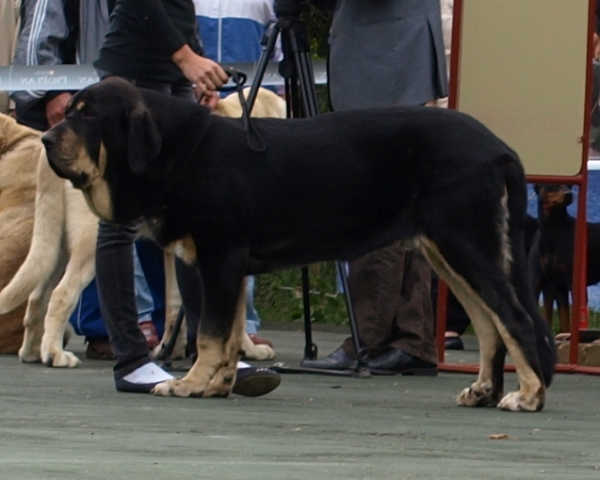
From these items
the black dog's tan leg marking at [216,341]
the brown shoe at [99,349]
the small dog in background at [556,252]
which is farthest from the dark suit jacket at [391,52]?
the small dog in background at [556,252]

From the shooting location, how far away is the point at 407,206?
18.5 feet

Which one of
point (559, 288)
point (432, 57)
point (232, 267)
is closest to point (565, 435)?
point (232, 267)

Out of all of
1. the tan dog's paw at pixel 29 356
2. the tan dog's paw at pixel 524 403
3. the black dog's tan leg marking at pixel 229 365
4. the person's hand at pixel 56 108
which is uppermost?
the person's hand at pixel 56 108

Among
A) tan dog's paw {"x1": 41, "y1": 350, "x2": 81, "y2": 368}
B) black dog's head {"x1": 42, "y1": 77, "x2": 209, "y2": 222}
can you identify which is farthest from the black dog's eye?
tan dog's paw {"x1": 41, "y1": 350, "x2": 81, "y2": 368}

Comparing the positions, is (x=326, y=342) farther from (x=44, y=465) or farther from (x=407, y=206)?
(x=44, y=465)

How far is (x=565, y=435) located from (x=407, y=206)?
47.0 inches

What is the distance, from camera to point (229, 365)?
5559mm

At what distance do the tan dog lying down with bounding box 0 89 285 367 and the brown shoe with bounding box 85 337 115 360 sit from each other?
257mm

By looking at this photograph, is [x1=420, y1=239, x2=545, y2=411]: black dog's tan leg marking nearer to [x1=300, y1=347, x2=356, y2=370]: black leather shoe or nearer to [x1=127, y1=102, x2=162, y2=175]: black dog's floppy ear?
[x1=127, y1=102, x2=162, y2=175]: black dog's floppy ear

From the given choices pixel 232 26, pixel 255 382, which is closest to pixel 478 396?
pixel 255 382

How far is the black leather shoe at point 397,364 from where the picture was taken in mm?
6887

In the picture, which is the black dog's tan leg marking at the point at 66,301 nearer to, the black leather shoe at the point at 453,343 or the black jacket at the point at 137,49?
the black jacket at the point at 137,49

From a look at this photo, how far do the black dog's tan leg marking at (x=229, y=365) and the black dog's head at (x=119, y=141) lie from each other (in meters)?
0.52

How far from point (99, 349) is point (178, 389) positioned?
2.03 metres
